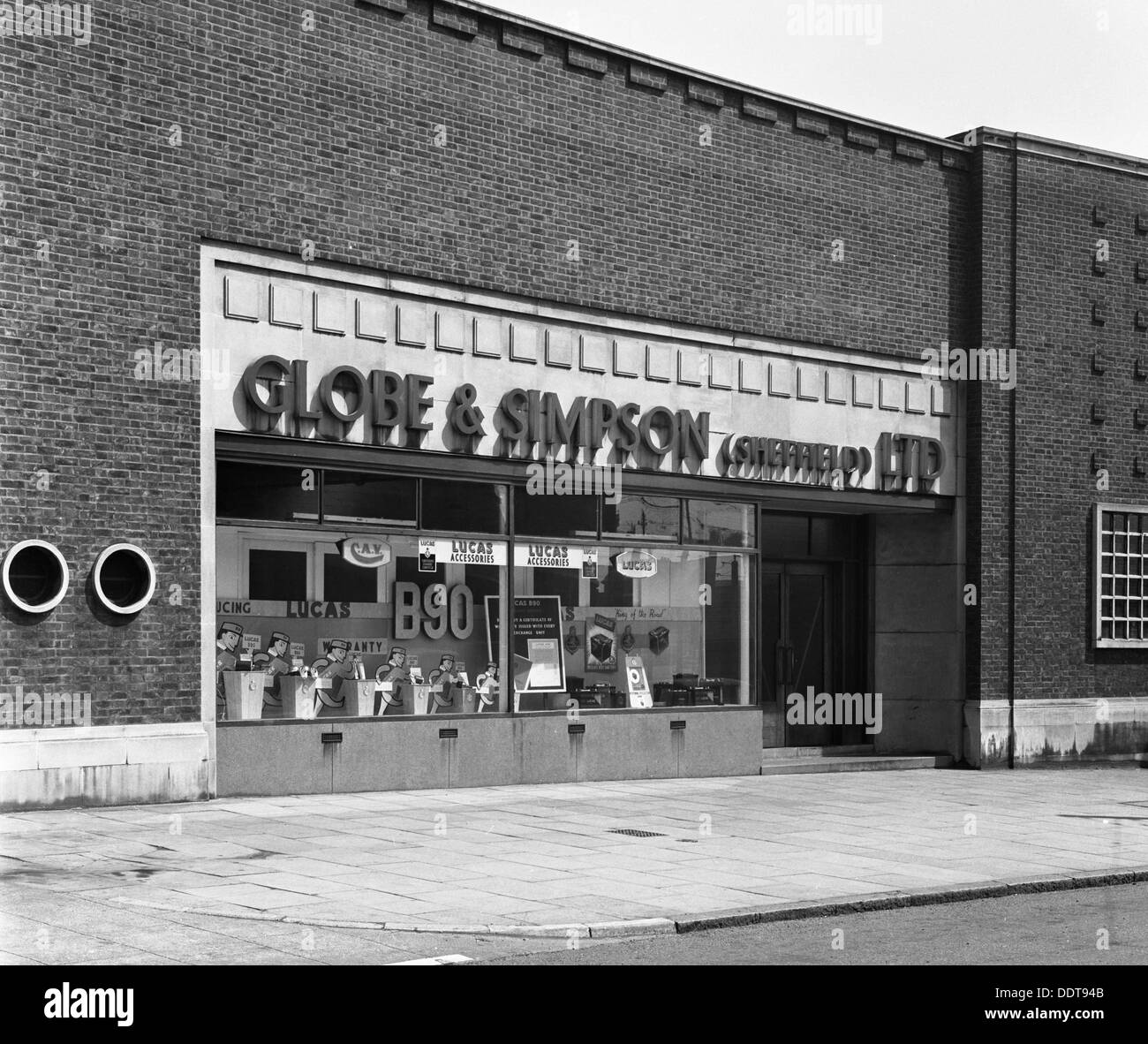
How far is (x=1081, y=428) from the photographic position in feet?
74.1

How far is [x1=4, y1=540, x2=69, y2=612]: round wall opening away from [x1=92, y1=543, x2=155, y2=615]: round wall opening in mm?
403

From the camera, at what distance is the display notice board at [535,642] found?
17.7 meters

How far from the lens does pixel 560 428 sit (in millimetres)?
18031

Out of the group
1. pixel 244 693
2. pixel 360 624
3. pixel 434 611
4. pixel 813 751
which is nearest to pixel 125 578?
pixel 244 693

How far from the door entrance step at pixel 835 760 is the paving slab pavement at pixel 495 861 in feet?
8.08

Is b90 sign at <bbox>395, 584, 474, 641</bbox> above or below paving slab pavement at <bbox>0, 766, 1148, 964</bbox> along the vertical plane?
above

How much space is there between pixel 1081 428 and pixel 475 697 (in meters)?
10.1

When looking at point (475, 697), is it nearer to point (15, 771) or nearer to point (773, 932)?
point (15, 771)

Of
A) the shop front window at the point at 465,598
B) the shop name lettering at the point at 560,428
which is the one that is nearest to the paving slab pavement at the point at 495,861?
the shop front window at the point at 465,598

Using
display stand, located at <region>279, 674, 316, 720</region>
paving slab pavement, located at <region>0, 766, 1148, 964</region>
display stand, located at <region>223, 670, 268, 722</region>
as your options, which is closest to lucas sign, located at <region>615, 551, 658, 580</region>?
paving slab pavement, located at <region>0, 766, 1148, 964</region>

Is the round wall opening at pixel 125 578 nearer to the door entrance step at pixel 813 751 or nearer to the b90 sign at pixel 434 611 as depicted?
the b90 sign at pixel 434 611

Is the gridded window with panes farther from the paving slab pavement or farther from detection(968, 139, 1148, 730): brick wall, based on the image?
the paving slab pavement

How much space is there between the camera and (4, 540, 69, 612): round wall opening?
13.9 meters
